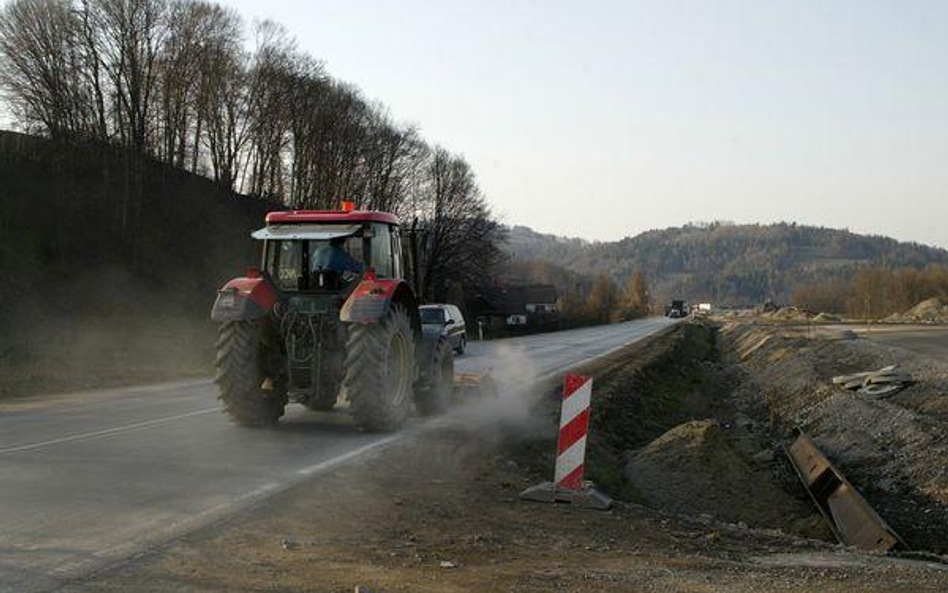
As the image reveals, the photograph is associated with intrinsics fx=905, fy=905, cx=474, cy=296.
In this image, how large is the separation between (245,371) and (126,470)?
2923 mm

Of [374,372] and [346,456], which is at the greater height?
[374,372]

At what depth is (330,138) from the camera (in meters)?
59.9

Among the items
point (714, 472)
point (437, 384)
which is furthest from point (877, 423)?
point (437, 384)

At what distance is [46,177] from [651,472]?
36904 millimetres

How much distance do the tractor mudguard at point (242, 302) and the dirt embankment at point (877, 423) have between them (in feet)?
26.5

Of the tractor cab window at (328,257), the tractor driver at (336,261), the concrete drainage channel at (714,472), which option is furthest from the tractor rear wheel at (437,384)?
the tractor driver at (336,261)

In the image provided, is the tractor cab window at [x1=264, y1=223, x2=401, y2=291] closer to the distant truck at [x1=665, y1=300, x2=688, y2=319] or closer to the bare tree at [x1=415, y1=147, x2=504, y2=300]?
the bare tree at [x1=415, y1=147, x2=504, y2=300]

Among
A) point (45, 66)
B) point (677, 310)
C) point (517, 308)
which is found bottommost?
point (677, 310)

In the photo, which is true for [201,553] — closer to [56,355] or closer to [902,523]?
[902,523]

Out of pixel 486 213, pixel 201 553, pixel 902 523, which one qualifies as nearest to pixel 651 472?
pixel 902 523

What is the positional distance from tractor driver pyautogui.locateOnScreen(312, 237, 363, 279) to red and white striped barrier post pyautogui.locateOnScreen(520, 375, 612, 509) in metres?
4.07

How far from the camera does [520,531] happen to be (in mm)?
7246

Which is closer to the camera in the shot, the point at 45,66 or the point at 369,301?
the point at 369,301

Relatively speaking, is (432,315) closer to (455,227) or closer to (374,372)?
(374,372)
